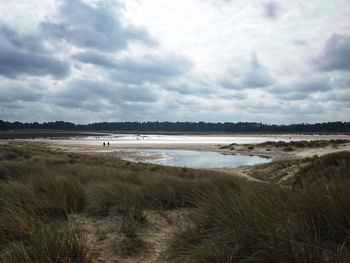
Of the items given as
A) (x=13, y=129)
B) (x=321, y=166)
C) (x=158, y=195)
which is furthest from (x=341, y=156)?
(x=13, y=129)

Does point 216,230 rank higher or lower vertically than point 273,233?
lower

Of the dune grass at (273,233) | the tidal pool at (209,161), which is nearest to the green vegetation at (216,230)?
the dune grass at (273,233)

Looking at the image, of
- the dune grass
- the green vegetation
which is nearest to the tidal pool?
the green vegetation

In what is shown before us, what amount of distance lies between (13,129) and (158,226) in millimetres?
213401

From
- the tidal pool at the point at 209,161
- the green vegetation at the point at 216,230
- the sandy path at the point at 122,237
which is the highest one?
the green vegetation at the point at 216,230

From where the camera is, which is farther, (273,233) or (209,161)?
(209,161)

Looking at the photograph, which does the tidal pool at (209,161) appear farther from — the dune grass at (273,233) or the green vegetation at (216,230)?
the dune grass at (273,233)

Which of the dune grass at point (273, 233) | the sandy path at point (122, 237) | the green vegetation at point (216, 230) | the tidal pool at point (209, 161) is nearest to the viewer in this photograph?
the dune grass at point (273, 233)

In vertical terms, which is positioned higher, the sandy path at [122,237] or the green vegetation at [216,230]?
the green vegetation at [216,230]

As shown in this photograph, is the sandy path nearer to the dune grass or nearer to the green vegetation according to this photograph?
the green vegetation

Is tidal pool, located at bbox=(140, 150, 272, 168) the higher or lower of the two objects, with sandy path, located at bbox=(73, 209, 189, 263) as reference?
lower

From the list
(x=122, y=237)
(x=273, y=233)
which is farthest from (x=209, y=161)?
(x=273, y=233)

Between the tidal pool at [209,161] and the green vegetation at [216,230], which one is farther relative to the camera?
the tidal pool at [209,161]

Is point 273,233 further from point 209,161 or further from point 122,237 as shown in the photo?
point 209,161
